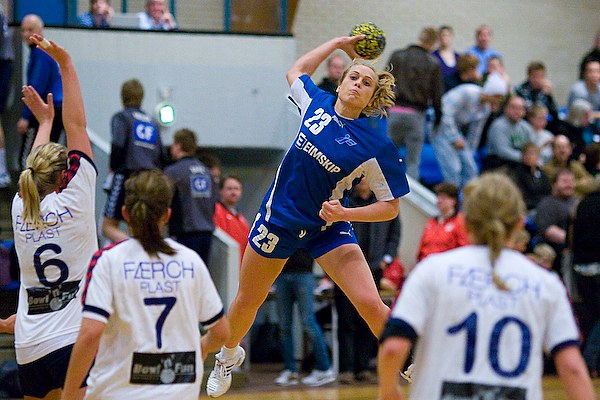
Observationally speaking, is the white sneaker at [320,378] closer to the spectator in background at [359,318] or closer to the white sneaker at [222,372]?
the spectator in background at [359,318]

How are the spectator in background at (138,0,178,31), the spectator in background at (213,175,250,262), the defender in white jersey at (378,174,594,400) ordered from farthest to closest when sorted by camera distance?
the spectator in background at (138,0,178,31)
the spectator in background at (213,175,250,262)
the defender in white jersey at (378,174,594,400)

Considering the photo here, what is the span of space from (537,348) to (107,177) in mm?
7245

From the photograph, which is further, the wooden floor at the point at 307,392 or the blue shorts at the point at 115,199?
the blue shorts at the point at 115,199

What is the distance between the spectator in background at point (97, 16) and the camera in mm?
11328

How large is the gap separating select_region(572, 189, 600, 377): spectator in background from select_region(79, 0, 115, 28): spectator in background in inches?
218

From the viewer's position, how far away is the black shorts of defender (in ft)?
15.8

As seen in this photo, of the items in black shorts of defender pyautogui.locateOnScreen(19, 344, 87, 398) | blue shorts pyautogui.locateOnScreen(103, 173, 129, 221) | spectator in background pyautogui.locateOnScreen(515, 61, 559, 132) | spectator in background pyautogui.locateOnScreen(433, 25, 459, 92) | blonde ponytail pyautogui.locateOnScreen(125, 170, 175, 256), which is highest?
spectator in background pyautogui.locateOnScreen(433, 25, 459, 92)

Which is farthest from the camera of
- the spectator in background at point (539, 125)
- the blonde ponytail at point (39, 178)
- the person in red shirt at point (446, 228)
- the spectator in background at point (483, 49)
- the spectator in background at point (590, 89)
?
the spectator in background at point (483, 49)

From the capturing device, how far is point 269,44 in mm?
12039

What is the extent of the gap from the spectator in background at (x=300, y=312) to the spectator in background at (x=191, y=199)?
849 mm

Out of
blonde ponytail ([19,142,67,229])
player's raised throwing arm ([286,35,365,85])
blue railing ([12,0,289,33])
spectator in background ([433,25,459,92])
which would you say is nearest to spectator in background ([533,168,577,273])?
spectator in background ([433,25,459,92])

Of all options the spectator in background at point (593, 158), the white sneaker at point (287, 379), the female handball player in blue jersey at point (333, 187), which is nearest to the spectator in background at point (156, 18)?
the white sneaker at point (287, 379)

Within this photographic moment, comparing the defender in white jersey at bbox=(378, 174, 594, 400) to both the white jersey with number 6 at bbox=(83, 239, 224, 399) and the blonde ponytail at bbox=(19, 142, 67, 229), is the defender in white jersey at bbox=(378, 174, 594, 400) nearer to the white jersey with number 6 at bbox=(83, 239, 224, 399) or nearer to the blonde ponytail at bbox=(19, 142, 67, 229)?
the white jersey with number 6 at bbox=(83, 239, 224, 399)

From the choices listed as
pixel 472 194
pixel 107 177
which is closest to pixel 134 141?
pixel 107 177
